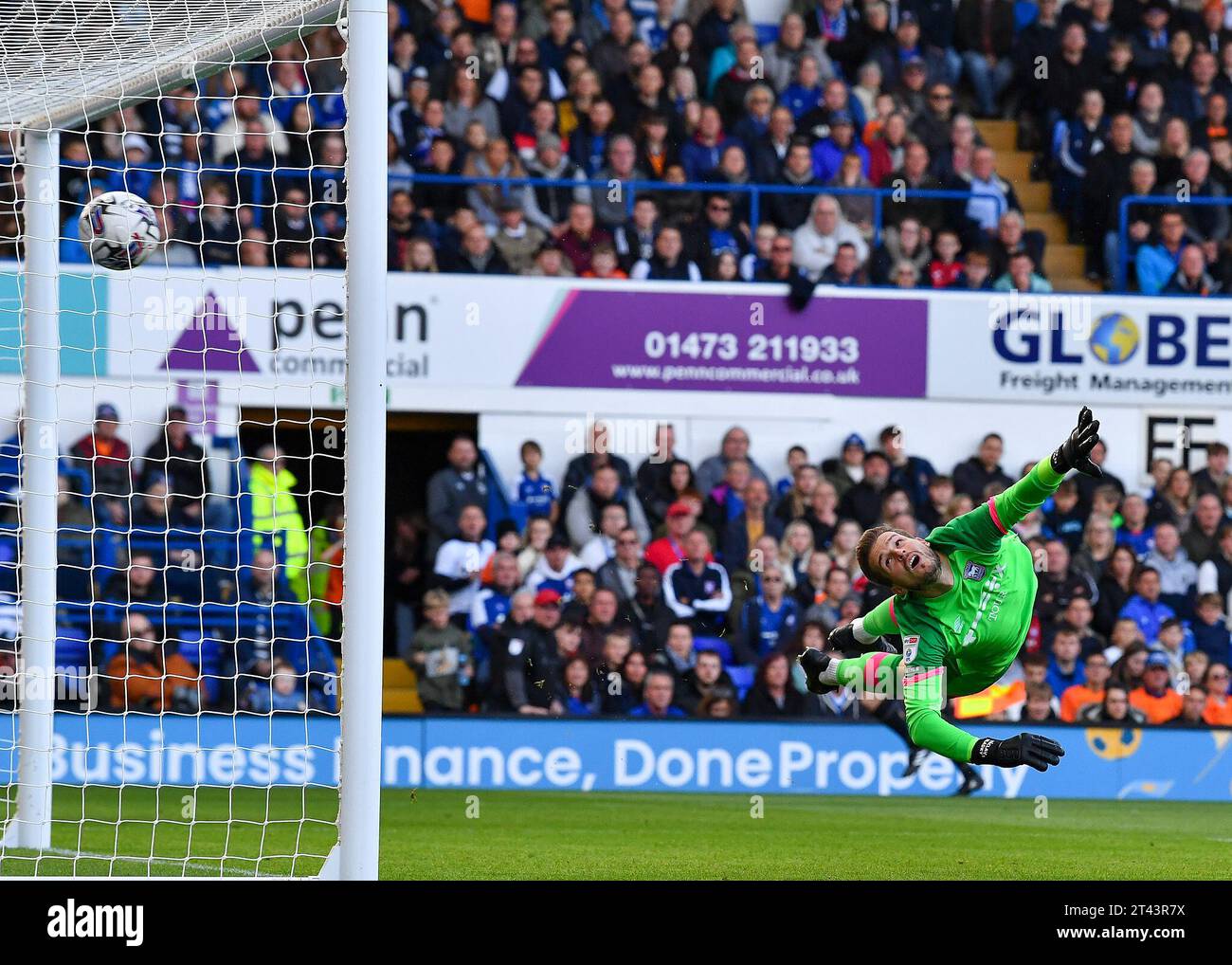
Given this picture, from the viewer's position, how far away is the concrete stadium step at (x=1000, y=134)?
1416 centimetres

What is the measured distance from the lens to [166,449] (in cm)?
1075

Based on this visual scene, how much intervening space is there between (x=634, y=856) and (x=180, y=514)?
4.82 meters

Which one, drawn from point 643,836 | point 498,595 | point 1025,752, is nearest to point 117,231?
point 643,836

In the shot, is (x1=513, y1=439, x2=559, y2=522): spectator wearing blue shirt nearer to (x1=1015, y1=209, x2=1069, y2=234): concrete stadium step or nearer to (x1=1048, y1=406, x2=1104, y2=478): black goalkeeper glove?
(x1=1015, y1=209, x2=1069, y2=234): concrete stadium step

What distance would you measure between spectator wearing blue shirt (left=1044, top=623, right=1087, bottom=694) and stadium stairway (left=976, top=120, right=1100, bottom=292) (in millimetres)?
2999

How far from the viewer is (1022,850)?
876 cm

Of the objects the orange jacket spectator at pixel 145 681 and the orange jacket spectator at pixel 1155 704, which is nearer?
the orange jacket spectator at pixel 145 681

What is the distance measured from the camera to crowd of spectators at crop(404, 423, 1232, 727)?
11.3 metres

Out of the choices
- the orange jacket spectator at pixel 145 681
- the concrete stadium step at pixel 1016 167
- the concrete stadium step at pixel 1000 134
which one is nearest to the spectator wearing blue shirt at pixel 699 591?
the orange jacket spectator at pixel 145 681

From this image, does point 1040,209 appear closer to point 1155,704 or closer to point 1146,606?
point 1146,606

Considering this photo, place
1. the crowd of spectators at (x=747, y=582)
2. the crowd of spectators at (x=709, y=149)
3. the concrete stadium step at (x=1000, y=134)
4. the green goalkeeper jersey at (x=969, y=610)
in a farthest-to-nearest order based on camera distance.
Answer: the concrete stadium step at (x=1000, y=134), the crowd of spectators at (x=709, y=149), the crowd of spectators at (x=747, y=582), the green goalkeeper jersey at (x=969, y=610)

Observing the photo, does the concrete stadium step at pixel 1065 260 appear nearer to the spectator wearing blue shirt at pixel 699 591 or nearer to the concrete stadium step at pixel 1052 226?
the concrete stadium step at pixel 1052 226

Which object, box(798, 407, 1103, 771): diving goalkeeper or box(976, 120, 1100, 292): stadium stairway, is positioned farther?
box(976, 120, 1100, 292): stadium stairway

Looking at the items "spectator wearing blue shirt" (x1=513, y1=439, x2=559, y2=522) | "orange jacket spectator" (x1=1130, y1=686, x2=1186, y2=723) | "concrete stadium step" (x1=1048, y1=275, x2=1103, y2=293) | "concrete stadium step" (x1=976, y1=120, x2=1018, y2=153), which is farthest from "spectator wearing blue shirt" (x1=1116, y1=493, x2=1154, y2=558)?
"spectator wearing blue shirt" (x1=513, y1=439, x2=559, y2=522)
